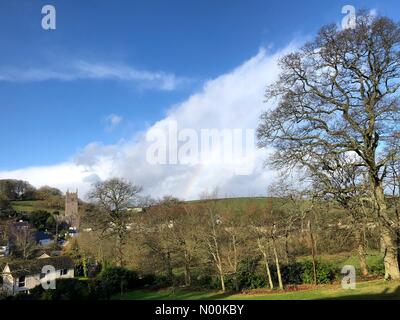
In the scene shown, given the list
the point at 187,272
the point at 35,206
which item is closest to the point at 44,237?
the point at 35,206

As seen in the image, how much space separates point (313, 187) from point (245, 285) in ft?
37.8

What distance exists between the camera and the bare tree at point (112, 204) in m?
37.1

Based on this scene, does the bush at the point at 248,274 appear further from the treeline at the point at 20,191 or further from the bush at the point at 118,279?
the treeline at the point at 20,191

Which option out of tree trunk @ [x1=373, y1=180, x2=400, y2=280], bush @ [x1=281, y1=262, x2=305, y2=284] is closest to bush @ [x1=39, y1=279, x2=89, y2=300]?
bush @ [x1=281, y1=262, x2=305, y2=284]

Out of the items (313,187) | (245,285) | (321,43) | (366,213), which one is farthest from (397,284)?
(245,285)

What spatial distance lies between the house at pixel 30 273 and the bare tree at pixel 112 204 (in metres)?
5.09

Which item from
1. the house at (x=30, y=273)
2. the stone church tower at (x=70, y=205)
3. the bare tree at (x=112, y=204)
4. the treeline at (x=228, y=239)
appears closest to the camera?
the treeline at (x=228, y=239)

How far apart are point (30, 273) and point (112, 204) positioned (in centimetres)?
1313

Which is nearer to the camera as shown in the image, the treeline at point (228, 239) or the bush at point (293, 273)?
the treeline at point (228, 239)

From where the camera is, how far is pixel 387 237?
15477 mm

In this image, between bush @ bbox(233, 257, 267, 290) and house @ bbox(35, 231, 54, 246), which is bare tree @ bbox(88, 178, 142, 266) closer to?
bush @ bbox(233, 257, 267, 290)

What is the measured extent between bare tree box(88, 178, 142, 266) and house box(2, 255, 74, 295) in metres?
5.09

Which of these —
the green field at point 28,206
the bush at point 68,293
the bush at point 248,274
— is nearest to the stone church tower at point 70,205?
the green field at point 28,206

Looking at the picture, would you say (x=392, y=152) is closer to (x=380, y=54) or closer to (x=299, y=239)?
→ (x=380, y=54)
